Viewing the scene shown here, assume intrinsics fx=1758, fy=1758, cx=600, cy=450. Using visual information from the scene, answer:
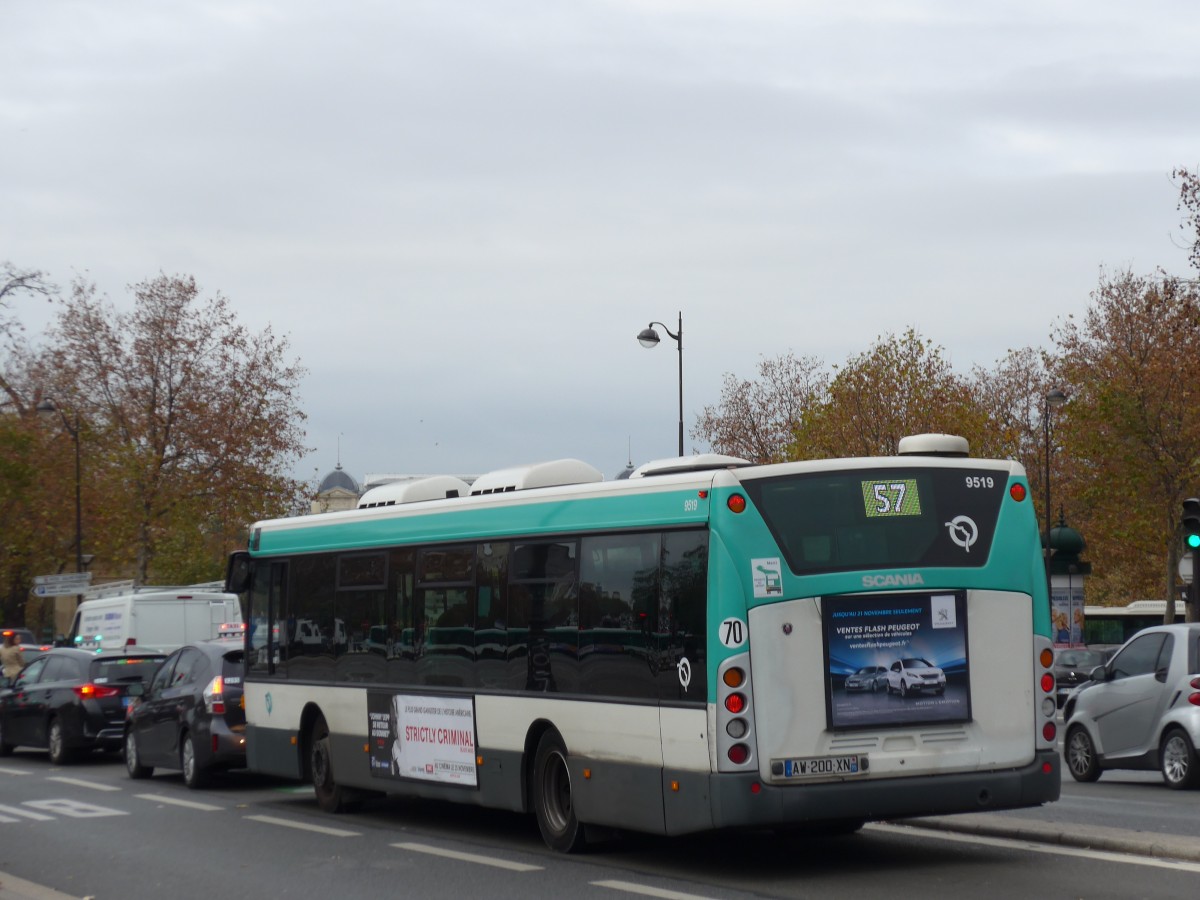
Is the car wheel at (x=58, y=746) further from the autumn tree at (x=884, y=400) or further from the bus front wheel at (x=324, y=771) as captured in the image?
the autumn tree at (x=884, y=400)

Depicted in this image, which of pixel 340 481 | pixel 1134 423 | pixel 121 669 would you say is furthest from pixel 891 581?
pixel 340 481

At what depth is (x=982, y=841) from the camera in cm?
1219

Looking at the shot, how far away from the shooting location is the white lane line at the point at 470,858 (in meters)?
11.5

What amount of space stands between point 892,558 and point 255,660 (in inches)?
338

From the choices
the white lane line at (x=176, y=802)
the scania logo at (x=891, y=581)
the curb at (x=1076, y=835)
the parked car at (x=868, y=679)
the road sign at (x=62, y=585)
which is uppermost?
the road sign at (x=62, y=585)

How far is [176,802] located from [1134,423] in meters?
38.6

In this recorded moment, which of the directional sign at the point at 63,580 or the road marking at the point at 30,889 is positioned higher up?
the directional sign at the point at 63,580

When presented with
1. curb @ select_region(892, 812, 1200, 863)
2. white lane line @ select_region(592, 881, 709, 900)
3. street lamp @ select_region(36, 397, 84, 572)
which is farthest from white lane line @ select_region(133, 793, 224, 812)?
street lamp @ select_region(36, 397, 84, 572)

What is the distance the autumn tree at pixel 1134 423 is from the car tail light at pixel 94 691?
32.1m

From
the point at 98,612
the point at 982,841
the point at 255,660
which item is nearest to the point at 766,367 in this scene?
the point at 98,612

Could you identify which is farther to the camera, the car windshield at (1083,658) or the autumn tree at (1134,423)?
the autumn tree at (1134,423)

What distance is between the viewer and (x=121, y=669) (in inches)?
931

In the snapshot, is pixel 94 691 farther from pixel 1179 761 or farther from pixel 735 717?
pixel 735 717

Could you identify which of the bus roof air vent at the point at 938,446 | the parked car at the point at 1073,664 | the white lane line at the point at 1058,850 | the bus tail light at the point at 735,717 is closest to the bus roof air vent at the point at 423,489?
the white lane line at the point at 1058,850
